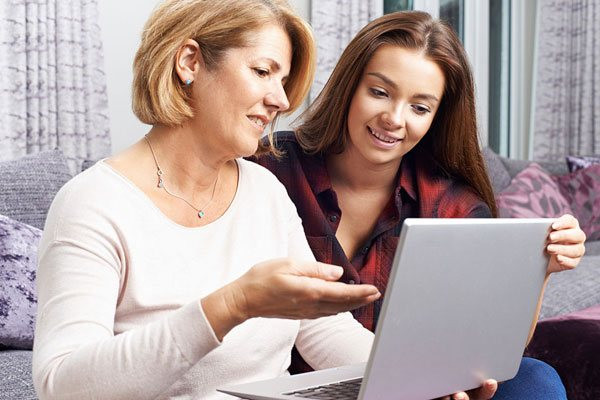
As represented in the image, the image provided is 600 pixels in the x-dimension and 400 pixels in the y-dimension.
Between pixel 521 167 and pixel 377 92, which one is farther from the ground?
pixel 377 92

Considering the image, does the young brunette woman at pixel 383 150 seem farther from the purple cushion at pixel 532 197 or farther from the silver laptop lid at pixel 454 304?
the purple cushion at pixel 532 197

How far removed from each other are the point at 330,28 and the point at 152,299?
3.27 meters

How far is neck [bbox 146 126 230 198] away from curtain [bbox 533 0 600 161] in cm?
432

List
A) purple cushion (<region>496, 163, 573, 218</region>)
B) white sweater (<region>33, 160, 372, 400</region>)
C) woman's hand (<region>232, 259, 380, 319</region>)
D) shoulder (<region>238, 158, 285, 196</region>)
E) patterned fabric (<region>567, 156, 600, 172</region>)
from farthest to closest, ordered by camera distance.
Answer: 1. patterned fabric (<region>567, 156, 600, 172</region>)
2. purple cushion (<region>496, 163, 573, 218</region>)
3. shoulder (<region>238, 158, 285, 196</region>)
4. white sweater (<region>33, 160, 372, 400</region>)
5. woman's hand (<region>232, 259, 380, 319</region>)

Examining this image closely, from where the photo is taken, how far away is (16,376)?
1739 millimetres

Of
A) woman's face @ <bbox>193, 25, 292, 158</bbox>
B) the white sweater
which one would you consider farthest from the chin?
the white sweater

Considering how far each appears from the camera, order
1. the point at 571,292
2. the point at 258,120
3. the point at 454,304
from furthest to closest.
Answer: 1. the point at 571,292
2. the point at 258,120
3. the point at 454,304

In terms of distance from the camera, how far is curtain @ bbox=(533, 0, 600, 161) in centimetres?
525

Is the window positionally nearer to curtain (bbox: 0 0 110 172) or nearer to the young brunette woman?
curtain (bbox: 0 0 110 172)

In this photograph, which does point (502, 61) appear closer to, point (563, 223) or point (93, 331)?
point (563, 223)

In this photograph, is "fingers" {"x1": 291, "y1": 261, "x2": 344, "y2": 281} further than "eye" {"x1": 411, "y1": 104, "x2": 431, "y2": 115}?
No

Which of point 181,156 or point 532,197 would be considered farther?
point 532,197

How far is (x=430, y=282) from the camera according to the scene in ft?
3.30

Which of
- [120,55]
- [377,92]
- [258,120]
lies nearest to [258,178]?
[258,120]
